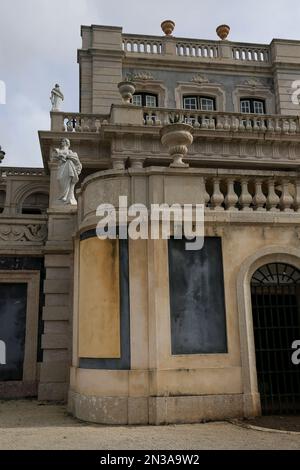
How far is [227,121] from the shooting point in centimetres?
1869

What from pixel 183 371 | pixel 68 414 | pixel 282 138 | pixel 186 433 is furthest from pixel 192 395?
pixel 282 138

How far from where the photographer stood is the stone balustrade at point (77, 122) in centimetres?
1758

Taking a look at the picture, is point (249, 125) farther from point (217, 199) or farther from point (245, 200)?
point (217, 199)

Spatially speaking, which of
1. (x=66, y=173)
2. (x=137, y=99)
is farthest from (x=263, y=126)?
(x=66, y=173)

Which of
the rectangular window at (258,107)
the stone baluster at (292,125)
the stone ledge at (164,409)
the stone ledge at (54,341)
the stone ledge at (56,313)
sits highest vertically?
the rectangular window at (258,107)

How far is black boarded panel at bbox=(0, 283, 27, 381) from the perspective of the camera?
11547mm

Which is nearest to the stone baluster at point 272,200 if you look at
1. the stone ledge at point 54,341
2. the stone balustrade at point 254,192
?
the stone balustrade at point 254,192

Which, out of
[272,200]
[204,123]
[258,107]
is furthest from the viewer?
[258,107]

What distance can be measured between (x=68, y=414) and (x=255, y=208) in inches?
214

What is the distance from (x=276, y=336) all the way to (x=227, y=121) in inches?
464

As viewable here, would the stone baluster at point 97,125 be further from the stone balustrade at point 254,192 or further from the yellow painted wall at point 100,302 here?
the yellow painted wall at point 100,302

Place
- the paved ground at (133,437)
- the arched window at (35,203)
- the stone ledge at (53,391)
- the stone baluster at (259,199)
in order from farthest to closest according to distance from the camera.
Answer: the arched window at (35,203)
the stone ledge at (53,391)
the stone baluster at (259,199)
the paved ground at (133,437)

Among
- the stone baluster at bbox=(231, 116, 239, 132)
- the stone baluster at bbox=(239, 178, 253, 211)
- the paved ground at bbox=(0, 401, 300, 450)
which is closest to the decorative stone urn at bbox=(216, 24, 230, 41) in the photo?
the stone baluster at bbox=(231, 116, 239, 132)
